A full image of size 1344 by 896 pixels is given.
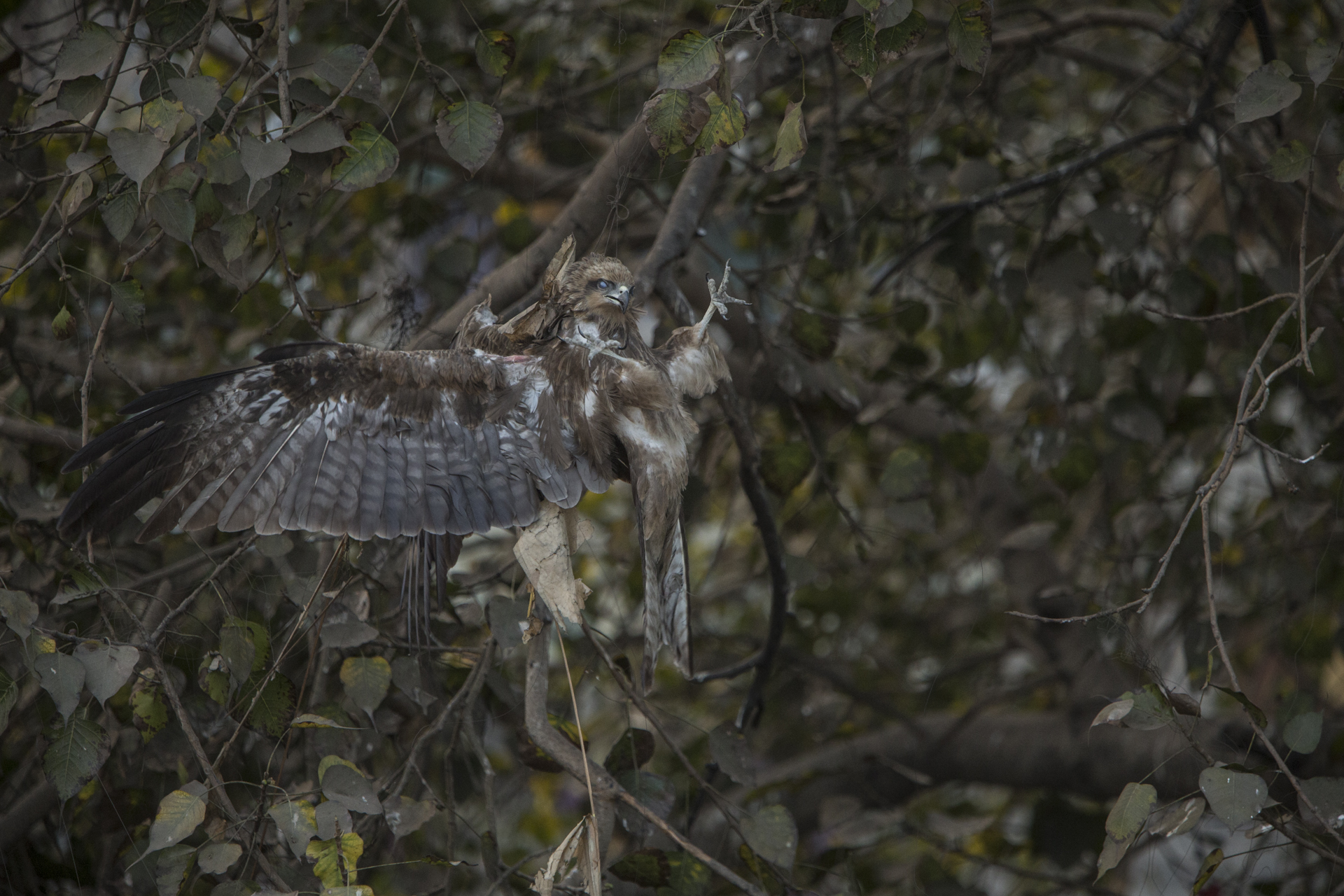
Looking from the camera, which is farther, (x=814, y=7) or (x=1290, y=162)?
(x=1290, y=162)

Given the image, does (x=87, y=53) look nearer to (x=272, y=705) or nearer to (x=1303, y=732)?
(x=272, y=705)

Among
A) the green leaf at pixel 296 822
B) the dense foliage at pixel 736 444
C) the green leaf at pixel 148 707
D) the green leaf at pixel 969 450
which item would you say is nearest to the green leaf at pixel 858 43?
the dense foliage at pixel 736 444

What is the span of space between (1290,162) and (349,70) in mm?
1743

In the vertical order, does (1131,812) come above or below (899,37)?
below

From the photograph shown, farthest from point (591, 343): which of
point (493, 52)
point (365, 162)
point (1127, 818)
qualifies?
point (1127, 818)

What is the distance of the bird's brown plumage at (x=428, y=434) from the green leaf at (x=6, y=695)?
9.9 inches

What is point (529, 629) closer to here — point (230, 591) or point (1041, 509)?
point (230, 591)

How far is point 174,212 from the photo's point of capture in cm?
165

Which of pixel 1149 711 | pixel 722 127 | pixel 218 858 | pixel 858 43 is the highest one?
pixel 858 43

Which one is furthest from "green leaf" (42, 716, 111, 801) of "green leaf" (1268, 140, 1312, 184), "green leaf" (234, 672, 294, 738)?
"green leaf" (1268, 140, 1312, 184)

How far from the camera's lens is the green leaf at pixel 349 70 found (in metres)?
1.75

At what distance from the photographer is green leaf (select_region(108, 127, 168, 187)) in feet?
5.03

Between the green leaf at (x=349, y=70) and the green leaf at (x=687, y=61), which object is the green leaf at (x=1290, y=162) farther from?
the green leaf at (x=349, y=70)

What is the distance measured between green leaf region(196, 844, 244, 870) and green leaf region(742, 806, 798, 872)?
3.02 feet
